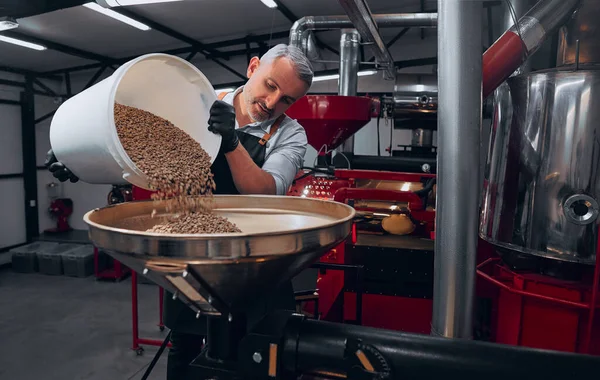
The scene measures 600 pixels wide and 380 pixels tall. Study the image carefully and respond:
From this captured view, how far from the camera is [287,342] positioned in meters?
0.86

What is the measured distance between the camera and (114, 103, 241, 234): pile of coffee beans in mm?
1004

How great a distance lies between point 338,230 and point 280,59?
968mm

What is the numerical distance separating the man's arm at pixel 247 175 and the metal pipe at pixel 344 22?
3.20m

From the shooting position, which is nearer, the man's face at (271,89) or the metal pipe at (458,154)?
the metal pipe at (458,154)

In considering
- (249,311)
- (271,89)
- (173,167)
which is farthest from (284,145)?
(249,311)

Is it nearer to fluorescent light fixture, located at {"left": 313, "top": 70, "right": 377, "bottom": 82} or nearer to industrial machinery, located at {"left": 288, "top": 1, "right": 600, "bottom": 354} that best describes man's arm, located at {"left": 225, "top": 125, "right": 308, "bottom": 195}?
industrial machinery, located at {"left": 288, "top": 1, "right": 600, "bottom": 354}

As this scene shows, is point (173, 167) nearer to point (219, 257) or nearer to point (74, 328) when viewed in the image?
point (219, 257)

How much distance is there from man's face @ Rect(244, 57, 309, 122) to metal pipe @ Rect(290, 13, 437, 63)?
291 cm

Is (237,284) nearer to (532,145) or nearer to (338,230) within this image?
(338,230)

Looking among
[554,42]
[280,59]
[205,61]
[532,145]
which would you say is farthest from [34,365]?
[205,61]

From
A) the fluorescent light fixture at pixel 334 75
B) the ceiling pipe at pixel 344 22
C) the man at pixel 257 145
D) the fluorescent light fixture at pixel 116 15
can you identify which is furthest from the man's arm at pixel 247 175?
the fluorescent light fixture at pixel 334 75

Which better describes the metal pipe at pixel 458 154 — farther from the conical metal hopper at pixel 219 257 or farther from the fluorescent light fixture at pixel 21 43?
the fluorescent light fixture at pixel 21 43

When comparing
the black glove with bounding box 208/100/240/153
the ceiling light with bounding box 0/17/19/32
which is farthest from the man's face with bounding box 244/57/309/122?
the ceiling light with bounding box 0/17/19/32

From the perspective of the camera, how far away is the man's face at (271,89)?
1.58 m
